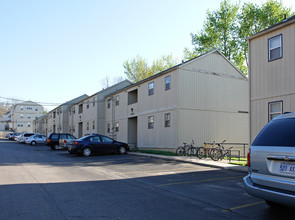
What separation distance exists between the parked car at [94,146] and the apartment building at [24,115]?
231ft

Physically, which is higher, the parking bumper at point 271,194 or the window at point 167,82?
the window at point 167,82

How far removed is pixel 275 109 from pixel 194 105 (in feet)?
27.5

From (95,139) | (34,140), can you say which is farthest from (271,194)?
(34,140)

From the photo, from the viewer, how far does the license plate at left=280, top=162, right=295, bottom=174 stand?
453cm

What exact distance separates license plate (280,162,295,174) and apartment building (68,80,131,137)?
101 ft

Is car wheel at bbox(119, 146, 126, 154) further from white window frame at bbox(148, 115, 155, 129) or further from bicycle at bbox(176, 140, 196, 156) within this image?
white window frame at bbox(148, 115, 155, 129)

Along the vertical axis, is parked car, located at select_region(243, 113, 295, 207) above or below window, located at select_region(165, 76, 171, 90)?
below

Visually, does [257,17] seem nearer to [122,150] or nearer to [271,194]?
[122,150]

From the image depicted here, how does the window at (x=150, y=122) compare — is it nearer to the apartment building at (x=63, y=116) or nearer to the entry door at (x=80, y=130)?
the entry door at (x=80, y=130)

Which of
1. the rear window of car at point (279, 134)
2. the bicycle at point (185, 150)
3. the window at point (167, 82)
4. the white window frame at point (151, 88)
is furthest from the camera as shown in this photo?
the white window frame at point (151, 88)

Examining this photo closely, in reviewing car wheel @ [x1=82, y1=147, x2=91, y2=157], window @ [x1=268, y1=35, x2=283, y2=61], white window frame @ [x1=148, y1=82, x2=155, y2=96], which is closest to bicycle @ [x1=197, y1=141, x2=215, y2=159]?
window @ [x1=268, y1=35, x2=283, y2=61]

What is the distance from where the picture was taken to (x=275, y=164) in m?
4.82

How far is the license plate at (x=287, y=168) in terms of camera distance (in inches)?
178

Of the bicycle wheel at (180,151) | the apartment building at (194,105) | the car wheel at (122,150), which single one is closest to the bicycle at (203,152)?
the bicycle wheel at (180,151)
